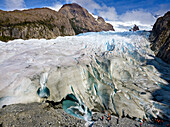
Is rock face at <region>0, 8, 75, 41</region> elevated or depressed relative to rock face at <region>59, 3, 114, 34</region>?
depressed

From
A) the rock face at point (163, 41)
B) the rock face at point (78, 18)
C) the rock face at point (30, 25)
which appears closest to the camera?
the rock face at point (163, 41)

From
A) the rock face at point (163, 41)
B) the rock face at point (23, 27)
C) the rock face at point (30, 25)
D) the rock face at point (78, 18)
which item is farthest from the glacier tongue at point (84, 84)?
the rock face at point (78, 18)

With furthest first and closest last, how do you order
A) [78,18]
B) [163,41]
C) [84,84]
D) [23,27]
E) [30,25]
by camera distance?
[78,18] → [30,25] → [23,27] → [163,41] → [84,84]

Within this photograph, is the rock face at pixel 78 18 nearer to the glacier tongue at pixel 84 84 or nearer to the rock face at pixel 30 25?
the rock face at pixel 30 25

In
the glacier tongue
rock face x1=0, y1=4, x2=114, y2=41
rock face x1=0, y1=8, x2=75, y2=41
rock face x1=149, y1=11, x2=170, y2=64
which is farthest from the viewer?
rock face x1=0, y1=4, x2=114, y2=41

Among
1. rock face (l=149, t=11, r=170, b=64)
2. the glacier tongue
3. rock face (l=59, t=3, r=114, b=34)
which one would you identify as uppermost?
rock face (l=59, t=3, r=114, b=34)

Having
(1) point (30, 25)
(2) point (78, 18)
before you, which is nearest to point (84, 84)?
(1) point (30, 25)

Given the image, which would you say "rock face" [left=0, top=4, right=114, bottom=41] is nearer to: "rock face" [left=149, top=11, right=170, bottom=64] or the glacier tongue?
the glacier tongue

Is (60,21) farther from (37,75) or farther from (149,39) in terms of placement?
(37,75)

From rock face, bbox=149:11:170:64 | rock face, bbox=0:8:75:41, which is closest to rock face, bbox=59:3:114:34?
rock face, bbox=0:8:75:41

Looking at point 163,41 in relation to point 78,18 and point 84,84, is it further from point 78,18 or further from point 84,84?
point 78,18

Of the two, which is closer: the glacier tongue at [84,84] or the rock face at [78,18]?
the glacier tongue at [84,84]
